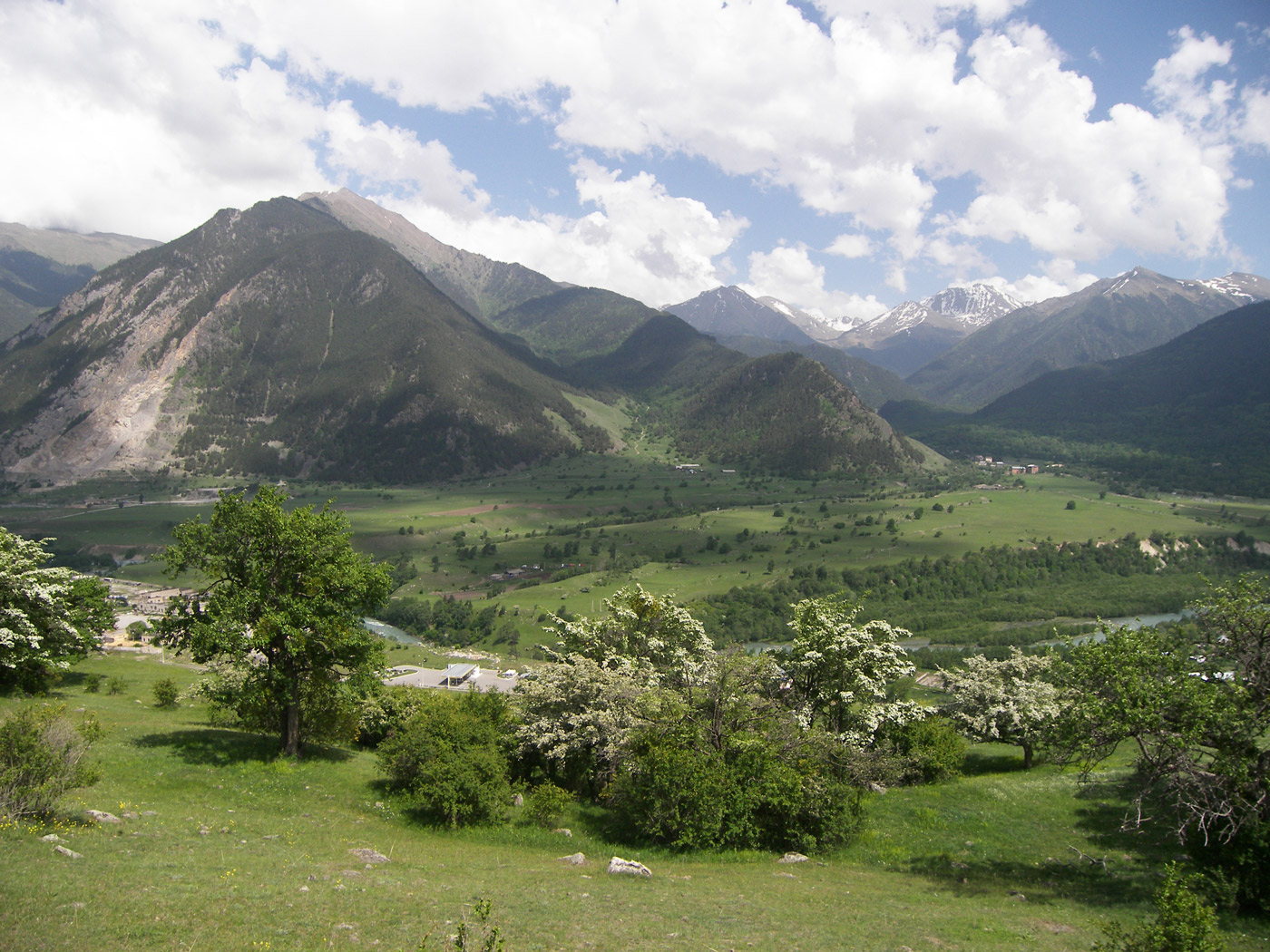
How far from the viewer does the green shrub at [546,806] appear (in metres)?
25.9

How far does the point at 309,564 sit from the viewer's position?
27.2 meters

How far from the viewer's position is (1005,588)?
134 meters

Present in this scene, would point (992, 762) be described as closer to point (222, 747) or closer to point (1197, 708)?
point (1197, 708)

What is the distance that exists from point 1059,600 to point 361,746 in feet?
427

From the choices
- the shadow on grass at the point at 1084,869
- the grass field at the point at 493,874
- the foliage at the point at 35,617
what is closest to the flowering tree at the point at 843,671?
the grass field at the point at 493,874

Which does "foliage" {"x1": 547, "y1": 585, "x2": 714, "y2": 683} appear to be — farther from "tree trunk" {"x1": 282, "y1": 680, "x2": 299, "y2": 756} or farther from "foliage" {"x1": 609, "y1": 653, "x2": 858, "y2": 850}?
"tree trunk" {"x1": 282, "y1": 680, "x2": 299, "y2": 756}

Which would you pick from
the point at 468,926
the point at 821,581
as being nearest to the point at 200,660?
the point at 468,926

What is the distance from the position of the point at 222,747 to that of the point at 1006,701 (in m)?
38.3

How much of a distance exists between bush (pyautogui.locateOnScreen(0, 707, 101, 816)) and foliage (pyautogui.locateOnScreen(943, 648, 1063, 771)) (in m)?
37.5

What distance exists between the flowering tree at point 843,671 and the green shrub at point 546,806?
11.1 meters

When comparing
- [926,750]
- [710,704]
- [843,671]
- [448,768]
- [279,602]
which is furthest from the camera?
[926,750]

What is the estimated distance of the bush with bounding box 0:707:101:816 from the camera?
1745 cm

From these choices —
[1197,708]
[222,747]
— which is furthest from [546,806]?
[1197,708]

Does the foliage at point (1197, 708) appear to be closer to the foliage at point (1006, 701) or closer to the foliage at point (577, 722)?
the foliage at point (1006, 701)
